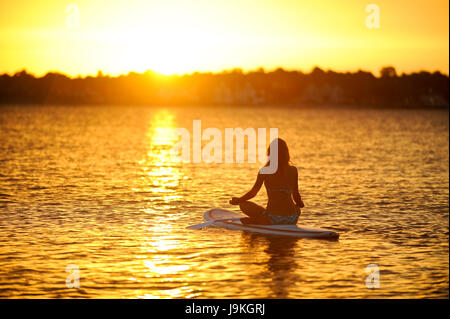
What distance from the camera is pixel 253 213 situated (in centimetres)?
1581

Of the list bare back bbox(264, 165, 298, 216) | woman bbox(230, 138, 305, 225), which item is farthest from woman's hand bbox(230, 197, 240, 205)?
bare back bbox(264, 165, 298, 216)

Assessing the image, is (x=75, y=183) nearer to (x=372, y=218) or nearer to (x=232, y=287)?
(x=372, y=218)

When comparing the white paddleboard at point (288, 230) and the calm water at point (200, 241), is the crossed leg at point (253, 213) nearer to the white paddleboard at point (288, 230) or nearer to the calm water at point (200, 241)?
the white paddleboard at point (288, 230)

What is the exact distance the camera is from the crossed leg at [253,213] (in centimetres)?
1562

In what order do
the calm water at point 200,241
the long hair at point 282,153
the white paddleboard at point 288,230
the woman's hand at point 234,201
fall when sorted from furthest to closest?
the woman's hand at point 234,201, the white paddleboard at point 288,230, the long hair at point 282,153, the calm water at point 200,241

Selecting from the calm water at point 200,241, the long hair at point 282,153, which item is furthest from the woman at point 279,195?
the calm water at point 200,241

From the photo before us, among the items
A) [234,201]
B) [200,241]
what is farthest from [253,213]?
[200,241]

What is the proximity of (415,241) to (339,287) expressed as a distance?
186 inches

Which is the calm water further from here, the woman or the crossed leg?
the woman

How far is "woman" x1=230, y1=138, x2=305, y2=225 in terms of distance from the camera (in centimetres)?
1476

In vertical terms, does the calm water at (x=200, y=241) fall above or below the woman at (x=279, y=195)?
below
